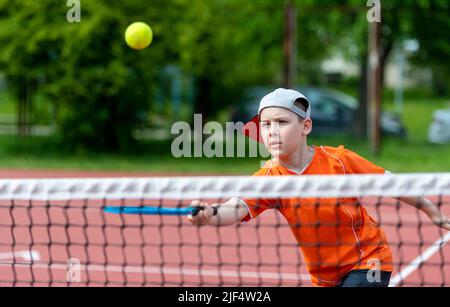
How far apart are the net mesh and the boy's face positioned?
0.19 metres

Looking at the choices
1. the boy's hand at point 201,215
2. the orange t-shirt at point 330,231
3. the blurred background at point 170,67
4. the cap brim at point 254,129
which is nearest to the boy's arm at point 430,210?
the orange t-shirt at point 330,231

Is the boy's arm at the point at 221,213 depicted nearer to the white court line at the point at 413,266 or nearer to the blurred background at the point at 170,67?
the white court line at the point at 413,266

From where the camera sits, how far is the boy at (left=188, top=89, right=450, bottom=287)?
4129 millimetres

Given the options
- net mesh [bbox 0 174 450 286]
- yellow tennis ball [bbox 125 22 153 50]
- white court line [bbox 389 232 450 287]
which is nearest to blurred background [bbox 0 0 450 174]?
net mesh [bbox 0 174 450 286]

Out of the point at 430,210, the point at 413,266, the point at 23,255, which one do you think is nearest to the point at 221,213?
the point at 430,210

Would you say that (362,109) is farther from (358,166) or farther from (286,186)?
(286,186)

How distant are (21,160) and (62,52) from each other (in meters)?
2.41

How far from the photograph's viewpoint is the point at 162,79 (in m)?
18.1

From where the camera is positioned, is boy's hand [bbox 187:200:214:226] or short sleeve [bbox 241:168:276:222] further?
short sleeve [bbox 241:168:276:222]

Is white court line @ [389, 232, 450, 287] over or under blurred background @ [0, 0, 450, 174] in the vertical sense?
under

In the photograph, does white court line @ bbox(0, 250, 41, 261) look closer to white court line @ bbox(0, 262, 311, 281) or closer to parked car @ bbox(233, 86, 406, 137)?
white court line @ bbox(0, 262, 311, 281)

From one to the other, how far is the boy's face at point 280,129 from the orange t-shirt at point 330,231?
293mm

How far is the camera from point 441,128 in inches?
824

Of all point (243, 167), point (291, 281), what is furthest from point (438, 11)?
point (291, 281)
